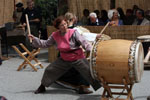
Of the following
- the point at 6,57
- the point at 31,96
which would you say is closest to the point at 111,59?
the point at 31,96

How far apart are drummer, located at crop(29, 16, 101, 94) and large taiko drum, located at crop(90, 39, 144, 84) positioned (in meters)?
0.64

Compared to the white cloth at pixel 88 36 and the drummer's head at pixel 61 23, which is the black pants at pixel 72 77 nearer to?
the drummer's head at pixel 61 23

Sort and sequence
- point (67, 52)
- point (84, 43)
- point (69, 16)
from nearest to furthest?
point (84, 43) → point (67, 52) → point (69, 16)

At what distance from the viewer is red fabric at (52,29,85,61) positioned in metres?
6.32

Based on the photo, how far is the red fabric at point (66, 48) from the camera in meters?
6.32

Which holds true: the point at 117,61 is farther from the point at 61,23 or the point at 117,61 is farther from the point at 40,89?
the point at 40,89

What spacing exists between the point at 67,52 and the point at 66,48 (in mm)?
108

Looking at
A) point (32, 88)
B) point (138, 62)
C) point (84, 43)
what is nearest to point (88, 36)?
point (32, 88)

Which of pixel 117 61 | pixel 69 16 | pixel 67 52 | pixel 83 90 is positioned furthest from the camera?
pixel 69 16

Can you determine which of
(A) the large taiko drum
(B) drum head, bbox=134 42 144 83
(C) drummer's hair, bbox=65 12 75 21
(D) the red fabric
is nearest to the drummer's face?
(D) the red fabric

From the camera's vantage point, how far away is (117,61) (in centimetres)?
541

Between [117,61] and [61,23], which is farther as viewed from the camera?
[61,23]

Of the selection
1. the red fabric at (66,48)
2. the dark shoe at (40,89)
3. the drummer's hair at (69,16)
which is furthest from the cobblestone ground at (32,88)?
the drummer's hair at (69,16)

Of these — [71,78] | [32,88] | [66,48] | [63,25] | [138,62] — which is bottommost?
[32,88]
